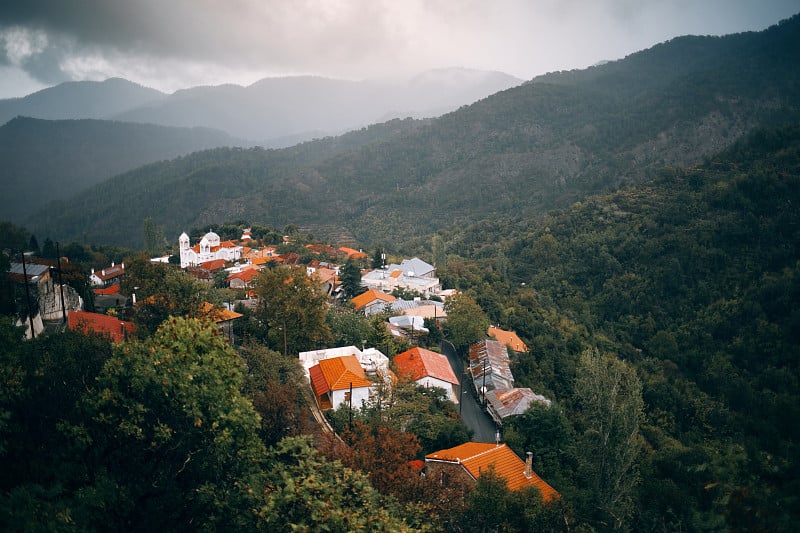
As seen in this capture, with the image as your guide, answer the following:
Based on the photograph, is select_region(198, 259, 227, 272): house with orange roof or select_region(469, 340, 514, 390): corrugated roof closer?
select_region(469, 340, 514, 390): corrugated roof

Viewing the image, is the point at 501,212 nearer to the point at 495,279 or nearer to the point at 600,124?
the point at 600,124

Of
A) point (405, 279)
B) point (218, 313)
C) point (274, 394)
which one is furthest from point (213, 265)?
point (274, 394)

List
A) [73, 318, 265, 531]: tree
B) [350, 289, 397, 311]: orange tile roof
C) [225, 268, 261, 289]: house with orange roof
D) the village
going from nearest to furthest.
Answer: [73, 318, 265, 531]: tree < the village < [350, 289, 397, 311]: orange tile roof < [225, 268, 261, 289]: house with orange roof

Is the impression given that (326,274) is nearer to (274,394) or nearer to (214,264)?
(214,264)

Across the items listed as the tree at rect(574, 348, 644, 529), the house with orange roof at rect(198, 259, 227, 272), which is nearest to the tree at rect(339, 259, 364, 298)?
the house with orange roof at rect(198, 259, 227, 272)

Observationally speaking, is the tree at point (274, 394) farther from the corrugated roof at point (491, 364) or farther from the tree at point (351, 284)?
the tree at point (351, 284)

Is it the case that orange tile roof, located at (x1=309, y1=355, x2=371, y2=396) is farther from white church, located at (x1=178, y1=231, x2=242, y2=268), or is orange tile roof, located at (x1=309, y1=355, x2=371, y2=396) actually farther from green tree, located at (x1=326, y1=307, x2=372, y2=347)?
white church, located at (x1=178, y1=231, x2=242, y2=268)

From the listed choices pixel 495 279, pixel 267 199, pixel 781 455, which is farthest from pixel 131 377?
pixel 267 199
